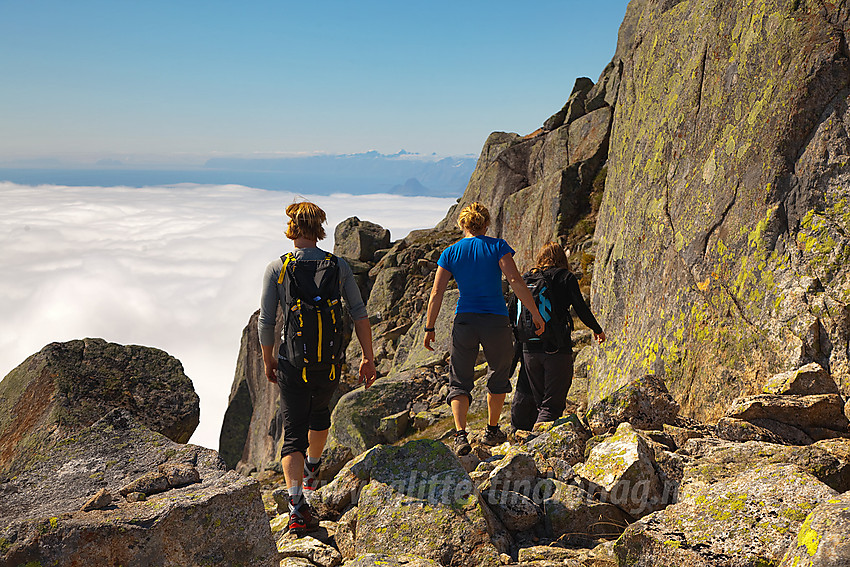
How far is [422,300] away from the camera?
39.0 meters

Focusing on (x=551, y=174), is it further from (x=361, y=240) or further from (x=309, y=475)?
(x=309, y=475)

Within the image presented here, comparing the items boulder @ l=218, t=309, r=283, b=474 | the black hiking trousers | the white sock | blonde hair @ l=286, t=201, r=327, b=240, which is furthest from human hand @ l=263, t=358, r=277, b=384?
boulder @ l=218, t=309, r=283, b=474

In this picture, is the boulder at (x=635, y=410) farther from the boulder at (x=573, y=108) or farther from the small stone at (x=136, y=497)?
the boulder at (x=573, y=108)

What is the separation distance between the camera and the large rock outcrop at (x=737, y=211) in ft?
27.7

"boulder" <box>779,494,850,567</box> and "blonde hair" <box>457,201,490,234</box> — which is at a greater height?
"blonde hair" <box>457,201,490,234</box>

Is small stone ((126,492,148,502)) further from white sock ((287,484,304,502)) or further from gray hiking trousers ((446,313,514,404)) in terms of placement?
gray hiking trousers ((446,313,514,404))

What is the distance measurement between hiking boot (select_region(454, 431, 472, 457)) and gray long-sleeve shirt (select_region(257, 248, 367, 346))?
321cm

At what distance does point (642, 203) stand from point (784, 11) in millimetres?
4927

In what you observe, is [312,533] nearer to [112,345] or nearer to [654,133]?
[112,345]

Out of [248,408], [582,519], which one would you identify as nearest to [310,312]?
[582,519]

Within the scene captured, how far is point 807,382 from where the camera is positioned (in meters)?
8.13

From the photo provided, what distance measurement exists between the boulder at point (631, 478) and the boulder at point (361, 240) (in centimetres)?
4405

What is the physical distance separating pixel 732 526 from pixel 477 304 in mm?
5402

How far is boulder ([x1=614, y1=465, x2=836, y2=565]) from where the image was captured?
5.03 meters
